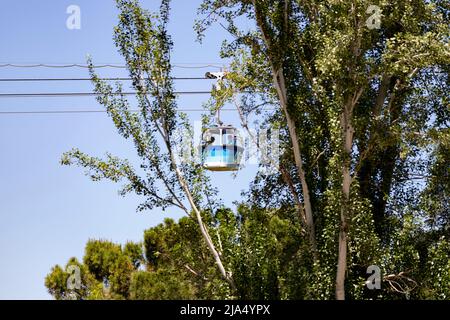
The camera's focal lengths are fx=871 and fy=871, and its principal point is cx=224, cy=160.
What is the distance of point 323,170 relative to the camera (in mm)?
15203

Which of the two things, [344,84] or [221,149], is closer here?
[344,84]

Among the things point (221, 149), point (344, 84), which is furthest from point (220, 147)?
point (344, 84)

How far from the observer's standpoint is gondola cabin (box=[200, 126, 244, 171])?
15391 millimetres

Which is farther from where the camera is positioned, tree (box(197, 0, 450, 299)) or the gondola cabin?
the gondola cabin

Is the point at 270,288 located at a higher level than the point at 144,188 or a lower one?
lower

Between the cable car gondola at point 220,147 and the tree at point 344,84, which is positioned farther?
the cable car gondola at point 220,147

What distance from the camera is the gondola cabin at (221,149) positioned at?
15.4m

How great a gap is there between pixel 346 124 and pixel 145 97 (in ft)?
11.8

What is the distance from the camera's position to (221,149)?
1572 centimetres

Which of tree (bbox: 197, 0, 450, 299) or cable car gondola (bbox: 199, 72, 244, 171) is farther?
cable car gondola (bbox: 199, 72, 244, 171)

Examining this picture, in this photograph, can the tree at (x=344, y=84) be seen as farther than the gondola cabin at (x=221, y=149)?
Result: No

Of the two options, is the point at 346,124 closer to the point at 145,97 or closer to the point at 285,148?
the point at 285,148

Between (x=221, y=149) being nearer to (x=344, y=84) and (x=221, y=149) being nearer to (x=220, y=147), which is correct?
(x=220, y=147)

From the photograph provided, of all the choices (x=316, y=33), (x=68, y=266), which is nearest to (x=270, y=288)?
(x=316, y=33)
